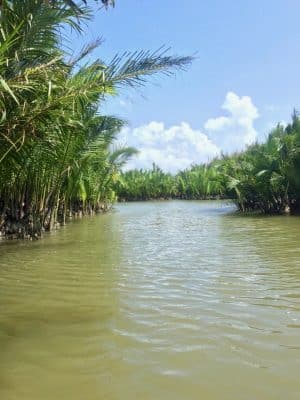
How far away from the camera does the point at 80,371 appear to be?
9.07 feet

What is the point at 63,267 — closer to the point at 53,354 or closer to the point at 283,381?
the point at 53,354

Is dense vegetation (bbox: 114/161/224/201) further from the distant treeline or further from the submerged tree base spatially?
the submerged tree base

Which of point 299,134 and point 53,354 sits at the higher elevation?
point 299,134

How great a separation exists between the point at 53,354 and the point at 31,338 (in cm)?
41

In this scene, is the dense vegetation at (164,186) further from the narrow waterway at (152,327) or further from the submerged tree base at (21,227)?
the narrow waterway at (152,327)

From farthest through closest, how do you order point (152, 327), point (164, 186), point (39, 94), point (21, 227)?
1. point (164, 186)
2. point (21, 227)
3. point (39, 94)
4. point (152, 327)

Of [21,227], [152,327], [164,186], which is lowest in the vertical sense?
[152,327]

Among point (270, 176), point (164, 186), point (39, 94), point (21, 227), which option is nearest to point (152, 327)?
point (39, 94)

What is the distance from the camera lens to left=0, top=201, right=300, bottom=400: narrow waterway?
2.56 metres

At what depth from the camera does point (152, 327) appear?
11.7 ft

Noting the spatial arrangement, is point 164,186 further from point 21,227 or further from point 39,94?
point 39,94

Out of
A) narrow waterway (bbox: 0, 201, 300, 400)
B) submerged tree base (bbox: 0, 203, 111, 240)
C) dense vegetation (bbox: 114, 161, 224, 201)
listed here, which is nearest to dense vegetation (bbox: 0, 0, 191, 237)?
submerged tree base (bbox: 0, 203, 111, 240)

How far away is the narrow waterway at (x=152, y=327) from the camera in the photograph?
256cm

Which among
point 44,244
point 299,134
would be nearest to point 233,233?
point 44,244
